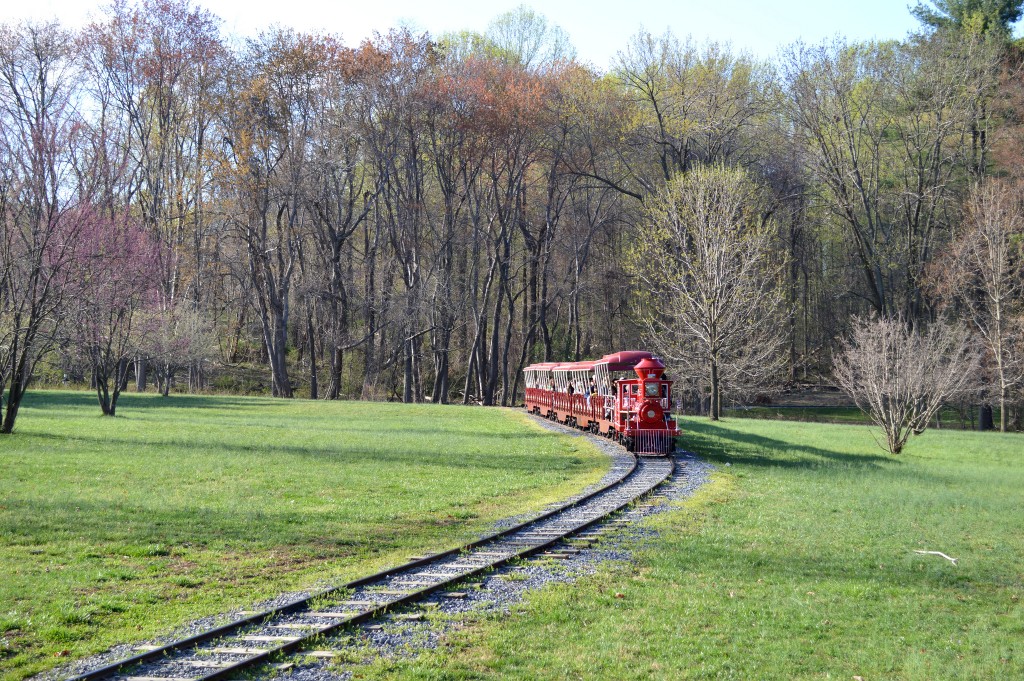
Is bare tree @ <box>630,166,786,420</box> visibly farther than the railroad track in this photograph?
Yes

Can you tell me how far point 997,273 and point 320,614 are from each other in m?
41.7

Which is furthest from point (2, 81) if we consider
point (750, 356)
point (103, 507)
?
point (750, 356)

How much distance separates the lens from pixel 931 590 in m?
10.7

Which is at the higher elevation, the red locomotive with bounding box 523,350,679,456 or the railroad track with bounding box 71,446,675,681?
the red locomotive with bounding box 523,350,679,456

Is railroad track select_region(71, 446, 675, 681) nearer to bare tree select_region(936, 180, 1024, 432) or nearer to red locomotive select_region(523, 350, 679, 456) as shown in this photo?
red locomotive select_region(523, 350, 679, 456)

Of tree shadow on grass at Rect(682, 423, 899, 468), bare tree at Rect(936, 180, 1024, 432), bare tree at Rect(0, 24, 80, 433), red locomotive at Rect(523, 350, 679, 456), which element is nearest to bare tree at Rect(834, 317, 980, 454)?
tree shadow on grass at Rect(682, 423, 899, 468)

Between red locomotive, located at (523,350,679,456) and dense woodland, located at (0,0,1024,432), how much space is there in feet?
31.5

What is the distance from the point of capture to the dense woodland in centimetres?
4247

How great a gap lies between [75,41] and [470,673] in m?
48.1

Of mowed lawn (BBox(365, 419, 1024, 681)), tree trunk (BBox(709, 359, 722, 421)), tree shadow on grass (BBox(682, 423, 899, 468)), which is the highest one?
tree trunk (BBox(709, 359, 722, 421))

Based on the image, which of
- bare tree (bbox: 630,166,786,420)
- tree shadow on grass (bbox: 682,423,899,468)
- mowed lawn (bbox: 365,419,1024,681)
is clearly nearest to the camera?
mowed lawn (bbox: 365,419,1024,681)

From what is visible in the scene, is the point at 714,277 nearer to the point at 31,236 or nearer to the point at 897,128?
the point at 897,128

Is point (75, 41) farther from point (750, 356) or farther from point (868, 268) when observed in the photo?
point (868, 268)

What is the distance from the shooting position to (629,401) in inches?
1027
